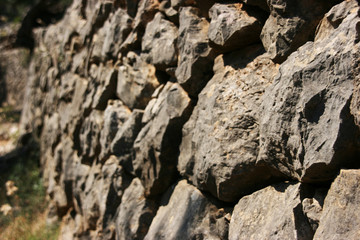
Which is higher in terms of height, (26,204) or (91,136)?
(91,136)

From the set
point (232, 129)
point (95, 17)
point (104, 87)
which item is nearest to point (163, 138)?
point (232, 129)

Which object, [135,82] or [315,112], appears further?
[135,82]

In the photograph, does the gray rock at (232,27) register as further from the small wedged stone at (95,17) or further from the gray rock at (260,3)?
the small wedged stone at (95,17)

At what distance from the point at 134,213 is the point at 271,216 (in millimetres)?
1481

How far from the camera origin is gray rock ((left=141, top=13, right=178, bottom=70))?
114 inches

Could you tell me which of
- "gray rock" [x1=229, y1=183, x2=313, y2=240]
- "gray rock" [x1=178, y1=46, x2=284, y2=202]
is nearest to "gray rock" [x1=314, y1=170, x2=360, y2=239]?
"gray rock" [x1=229, y1=183, x2=313, y2=240]

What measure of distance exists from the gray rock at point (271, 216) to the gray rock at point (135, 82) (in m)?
1.40

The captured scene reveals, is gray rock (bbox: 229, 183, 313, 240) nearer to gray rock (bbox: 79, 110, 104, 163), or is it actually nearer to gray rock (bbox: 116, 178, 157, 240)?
gray rock (bbox: 116, 178, 157, 240)

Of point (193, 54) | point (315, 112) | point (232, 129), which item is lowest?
point (232, 129)

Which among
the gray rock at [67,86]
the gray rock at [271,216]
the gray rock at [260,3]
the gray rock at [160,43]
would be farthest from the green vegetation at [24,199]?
the gray rock at [260,3]

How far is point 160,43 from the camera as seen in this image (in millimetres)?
3004

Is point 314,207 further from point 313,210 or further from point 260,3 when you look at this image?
point 260,3

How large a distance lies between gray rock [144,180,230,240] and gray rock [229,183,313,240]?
A: 7.8 inches

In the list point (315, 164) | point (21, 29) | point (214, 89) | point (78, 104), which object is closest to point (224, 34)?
point (214, 89)
